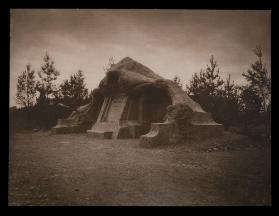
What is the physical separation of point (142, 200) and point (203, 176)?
2.00m

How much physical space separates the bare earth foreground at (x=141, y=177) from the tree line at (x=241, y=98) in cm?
118

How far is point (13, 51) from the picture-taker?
863 cm

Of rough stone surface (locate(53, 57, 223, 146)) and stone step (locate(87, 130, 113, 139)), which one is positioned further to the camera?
stone step (locate(87, 130, 113, 139))

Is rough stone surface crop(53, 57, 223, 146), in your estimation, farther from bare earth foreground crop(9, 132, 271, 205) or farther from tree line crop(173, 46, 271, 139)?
bare earth foreground crop(9, 132, 271, 205)

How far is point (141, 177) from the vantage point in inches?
295

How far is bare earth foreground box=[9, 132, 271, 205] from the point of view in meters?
6.68

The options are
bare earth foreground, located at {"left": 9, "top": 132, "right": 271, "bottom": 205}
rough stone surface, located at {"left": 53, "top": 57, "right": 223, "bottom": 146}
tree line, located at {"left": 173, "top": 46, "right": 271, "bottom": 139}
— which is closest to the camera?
bare earth foreground, located at {"left": 9, "top": 132, "right": 271, "bottom": 205}

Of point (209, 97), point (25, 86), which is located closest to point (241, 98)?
point (209, 97)

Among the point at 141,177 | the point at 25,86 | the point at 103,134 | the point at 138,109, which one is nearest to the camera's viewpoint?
the point at 141,177

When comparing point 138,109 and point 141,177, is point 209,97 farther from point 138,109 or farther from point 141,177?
point 141,177

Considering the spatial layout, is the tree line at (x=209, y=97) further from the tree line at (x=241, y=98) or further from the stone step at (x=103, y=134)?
the stone step at (x=103, y=134)

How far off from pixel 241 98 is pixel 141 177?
6844mm

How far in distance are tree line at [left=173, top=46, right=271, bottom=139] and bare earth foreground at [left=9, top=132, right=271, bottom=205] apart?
118cm

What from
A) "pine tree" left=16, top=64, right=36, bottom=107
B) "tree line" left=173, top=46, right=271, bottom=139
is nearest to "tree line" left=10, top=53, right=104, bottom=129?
"pine tree" left=16, top=64, right=36, bottom=107
